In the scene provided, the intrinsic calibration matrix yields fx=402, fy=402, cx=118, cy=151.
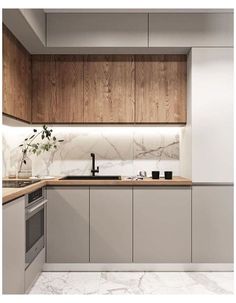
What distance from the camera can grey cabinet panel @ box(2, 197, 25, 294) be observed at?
2.38 meters

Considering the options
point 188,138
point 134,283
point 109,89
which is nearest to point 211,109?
point 188,138

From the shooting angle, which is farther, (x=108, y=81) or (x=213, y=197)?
(x=108, y=81)

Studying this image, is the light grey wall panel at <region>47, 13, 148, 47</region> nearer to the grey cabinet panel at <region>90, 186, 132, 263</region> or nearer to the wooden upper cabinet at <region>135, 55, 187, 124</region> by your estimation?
the wooden upper cabinet at <region>135, 55, 187, 124</region>

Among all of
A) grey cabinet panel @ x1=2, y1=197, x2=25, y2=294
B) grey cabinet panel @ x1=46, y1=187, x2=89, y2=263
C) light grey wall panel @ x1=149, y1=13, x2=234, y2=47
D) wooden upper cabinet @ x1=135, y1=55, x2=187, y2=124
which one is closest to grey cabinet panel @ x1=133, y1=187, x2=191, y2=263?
grey cabinet panel @ x1=46, y1=187, x2=89, y2=263

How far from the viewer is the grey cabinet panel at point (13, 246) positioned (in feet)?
7.80

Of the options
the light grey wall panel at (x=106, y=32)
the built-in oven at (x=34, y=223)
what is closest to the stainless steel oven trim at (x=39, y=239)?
the built-in oven at (x=34, y=223)

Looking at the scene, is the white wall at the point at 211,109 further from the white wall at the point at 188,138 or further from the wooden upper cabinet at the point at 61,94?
the wooden upper cabinet at the point at 61,94

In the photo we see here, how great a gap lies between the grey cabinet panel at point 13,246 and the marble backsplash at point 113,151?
5.33ft

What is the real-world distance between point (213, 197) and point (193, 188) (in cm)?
21

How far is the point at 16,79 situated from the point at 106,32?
3.27ft

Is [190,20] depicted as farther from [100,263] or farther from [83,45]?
→ [100,263]

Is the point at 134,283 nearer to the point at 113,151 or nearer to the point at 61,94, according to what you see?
the point at 113,151

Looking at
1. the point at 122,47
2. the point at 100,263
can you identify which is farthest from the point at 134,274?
the point at 122,47

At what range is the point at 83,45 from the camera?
389 cm
